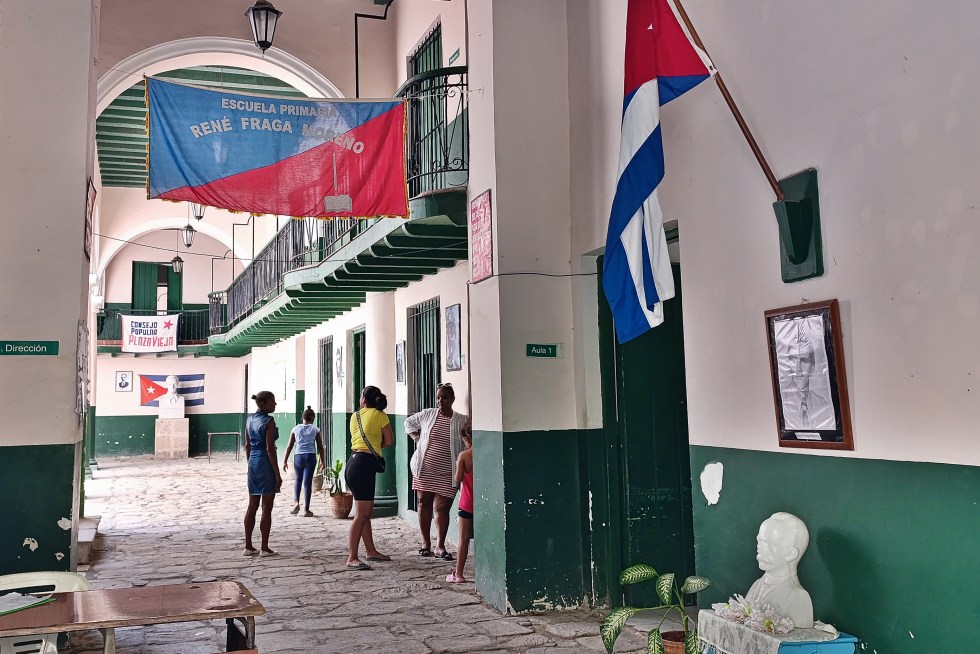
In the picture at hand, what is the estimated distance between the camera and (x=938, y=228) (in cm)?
331

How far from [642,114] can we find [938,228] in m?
1.70

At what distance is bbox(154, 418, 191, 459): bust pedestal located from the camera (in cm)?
2592

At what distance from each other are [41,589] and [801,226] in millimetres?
4571

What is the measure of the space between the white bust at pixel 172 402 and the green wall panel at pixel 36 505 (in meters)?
22.3

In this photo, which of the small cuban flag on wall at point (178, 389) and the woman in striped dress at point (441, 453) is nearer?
the woman in striped dress at point (441, 453)

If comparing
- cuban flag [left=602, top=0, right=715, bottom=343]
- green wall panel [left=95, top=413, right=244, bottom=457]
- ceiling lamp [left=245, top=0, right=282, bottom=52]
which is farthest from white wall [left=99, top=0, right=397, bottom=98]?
green wall panel [left=95, top=413, right=244, bottom=457]

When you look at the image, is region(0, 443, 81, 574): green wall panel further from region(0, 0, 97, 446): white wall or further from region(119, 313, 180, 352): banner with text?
region(119, 313, 180, 352): banner with text

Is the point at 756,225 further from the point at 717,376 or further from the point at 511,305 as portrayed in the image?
the point at 511,305

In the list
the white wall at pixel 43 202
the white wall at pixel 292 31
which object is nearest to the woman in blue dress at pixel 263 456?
the white wall at pixel 43 202

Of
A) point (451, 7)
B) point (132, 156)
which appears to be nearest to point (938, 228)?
point (451, 7)

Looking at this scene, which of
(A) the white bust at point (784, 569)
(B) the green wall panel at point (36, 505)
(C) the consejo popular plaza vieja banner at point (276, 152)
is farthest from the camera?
(C) the consejo popular plaza vieja banner at point (276, 152)

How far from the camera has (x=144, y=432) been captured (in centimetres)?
2656

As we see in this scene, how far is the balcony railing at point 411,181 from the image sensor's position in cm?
784

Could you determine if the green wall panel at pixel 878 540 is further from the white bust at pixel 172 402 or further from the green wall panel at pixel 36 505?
the white bust at pixel 172 402
